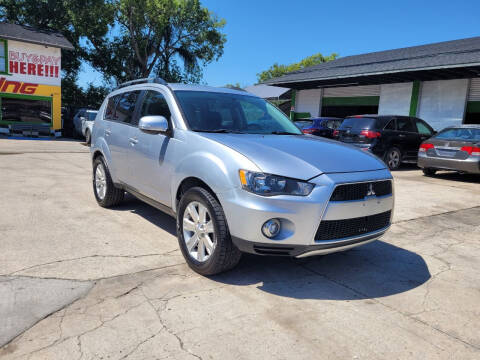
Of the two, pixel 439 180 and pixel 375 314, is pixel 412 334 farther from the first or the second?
pixel 439 180

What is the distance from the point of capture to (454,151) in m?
9.65

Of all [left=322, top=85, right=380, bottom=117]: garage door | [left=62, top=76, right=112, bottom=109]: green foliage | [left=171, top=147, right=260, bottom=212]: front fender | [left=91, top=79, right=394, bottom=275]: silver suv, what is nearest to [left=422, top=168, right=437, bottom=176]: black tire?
[left=91, top=79, right=394, bottom=275]: silver suv

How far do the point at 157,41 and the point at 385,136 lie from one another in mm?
21434

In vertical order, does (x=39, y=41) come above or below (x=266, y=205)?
above

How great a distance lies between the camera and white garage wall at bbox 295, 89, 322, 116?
2333cm

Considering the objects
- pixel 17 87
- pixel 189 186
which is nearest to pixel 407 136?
pixel 189 186

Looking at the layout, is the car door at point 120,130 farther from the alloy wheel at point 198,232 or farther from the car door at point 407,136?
the car door at point 407,136

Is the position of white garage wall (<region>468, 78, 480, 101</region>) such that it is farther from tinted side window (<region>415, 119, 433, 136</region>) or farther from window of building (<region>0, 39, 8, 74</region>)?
window of building (<region>0, 39, 8, 74</region>)

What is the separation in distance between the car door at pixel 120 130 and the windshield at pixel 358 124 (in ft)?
26.1

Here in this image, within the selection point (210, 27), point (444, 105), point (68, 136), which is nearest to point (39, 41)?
point (68, 136)

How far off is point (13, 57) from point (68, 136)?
15.4ft

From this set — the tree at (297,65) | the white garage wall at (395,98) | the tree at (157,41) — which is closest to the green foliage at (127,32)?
the tree at (157,41)

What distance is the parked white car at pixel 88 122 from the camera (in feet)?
55.8

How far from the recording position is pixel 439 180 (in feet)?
33.1
